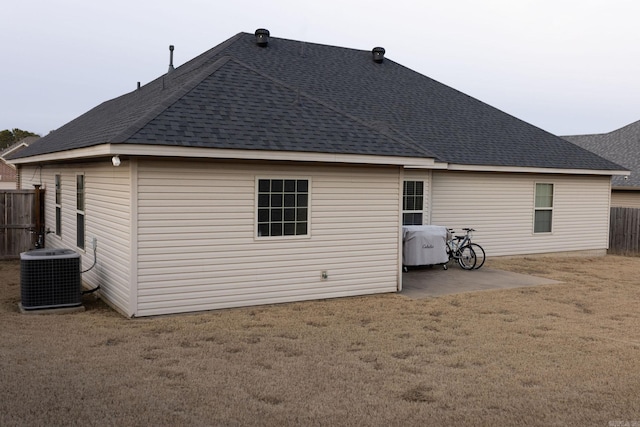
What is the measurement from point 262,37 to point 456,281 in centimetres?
963

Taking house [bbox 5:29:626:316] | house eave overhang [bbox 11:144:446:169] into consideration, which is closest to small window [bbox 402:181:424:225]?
house [bbox 5:29:626:316]

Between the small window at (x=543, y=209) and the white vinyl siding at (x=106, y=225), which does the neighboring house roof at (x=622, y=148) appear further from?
the white vinyl siding at (x=106, y=225)

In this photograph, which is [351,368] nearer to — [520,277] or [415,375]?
[415,375]

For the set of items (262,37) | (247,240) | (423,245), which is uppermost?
(262,37)

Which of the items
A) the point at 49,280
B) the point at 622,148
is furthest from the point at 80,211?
the point at 622,148

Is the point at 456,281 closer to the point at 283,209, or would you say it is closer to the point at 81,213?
the point at 283,209

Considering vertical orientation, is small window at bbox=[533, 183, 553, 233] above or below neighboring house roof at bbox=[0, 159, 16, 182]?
below

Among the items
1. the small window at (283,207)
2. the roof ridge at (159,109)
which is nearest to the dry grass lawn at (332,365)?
the small window at (283,207)

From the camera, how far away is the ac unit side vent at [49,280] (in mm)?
8586

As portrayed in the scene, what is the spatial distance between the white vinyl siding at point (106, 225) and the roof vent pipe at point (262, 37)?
286 inches

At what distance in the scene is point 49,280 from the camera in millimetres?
8672

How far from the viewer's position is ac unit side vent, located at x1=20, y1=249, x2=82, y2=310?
8.59m

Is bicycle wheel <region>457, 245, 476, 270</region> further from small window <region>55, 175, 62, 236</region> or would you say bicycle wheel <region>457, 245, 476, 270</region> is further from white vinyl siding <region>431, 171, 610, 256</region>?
small window <region>55, 175, 62, 236</region>

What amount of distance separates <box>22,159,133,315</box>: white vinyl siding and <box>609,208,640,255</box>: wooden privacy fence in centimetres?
1576
